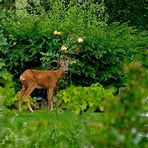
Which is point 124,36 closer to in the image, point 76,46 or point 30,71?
point 76,46

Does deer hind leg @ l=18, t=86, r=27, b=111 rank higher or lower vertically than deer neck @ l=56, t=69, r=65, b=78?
lower

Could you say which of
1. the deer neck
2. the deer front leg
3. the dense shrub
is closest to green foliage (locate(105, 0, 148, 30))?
the dense shrub

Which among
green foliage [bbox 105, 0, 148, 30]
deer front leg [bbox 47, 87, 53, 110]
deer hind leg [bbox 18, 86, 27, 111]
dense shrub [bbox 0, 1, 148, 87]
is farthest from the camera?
green foliage [bbox 105, 0, 148, 30]

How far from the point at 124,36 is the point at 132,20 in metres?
6.96

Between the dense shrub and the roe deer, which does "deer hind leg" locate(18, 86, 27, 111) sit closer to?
the roe deer

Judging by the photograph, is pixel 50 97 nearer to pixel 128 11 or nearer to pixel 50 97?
pixel 50 97

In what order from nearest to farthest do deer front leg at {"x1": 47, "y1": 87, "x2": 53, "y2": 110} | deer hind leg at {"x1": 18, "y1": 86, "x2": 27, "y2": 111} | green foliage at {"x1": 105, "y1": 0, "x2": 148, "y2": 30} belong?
deer hind leg at {"x1": 18, "y1": 86, "x2": 27, "y2": 111} < deer front leg at {"x1": 47, "y1": 87, "x2": 53, "y2": 110} < green foliage at {"x1": 105, "y1": 0, "x2": 148, "y2": 30}

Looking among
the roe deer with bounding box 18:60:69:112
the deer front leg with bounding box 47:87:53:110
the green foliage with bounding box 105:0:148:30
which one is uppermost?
the green foliage with bounding box 105:0:148:30

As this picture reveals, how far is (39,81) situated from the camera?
1452 cm

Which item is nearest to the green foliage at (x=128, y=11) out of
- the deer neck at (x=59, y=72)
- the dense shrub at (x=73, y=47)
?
the dense shrub at (x=73, y=47)

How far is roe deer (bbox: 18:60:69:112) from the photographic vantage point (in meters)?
14.3

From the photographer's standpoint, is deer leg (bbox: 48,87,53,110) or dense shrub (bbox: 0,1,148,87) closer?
deer leg (bbox: 48,87,53,110)

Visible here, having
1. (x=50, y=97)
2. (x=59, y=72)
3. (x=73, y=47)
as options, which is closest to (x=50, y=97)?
(x=50, y=97)

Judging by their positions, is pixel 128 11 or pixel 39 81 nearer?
pixel 39 81
